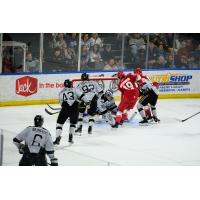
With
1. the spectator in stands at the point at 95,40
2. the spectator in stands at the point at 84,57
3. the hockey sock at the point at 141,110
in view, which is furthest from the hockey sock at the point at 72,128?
the spectator in stands at the point at 95,40

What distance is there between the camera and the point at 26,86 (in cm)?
1819

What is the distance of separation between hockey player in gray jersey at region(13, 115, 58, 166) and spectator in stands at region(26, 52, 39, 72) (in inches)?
253

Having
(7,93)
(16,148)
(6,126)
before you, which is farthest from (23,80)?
(16,148)

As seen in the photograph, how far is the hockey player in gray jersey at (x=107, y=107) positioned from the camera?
53.2 feet

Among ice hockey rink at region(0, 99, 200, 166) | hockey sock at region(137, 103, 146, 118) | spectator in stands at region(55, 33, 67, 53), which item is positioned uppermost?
spectator in stands at region(55, 33, 67, 53)

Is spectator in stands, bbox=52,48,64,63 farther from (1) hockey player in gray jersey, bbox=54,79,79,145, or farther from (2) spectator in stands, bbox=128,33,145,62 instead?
(1) hockey player in gray jersey, bbox=54,79,79,145

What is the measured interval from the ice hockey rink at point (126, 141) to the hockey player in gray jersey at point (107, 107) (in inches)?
6.5

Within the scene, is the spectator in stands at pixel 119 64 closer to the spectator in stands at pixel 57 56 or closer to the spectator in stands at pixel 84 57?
the spectator in stands at pixel 84 57

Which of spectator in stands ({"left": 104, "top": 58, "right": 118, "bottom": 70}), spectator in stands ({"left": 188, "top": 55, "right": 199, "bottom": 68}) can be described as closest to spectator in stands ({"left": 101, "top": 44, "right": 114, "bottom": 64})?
spectator in stands ({"left": 104, "top": 58, "right": 118, "bottom": 70})

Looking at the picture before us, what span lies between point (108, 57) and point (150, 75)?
38.1 inches

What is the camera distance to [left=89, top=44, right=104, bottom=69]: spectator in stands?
19.6 meters

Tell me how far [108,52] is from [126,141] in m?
4.76

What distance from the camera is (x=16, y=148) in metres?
13.6

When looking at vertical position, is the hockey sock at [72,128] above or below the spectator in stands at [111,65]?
below
